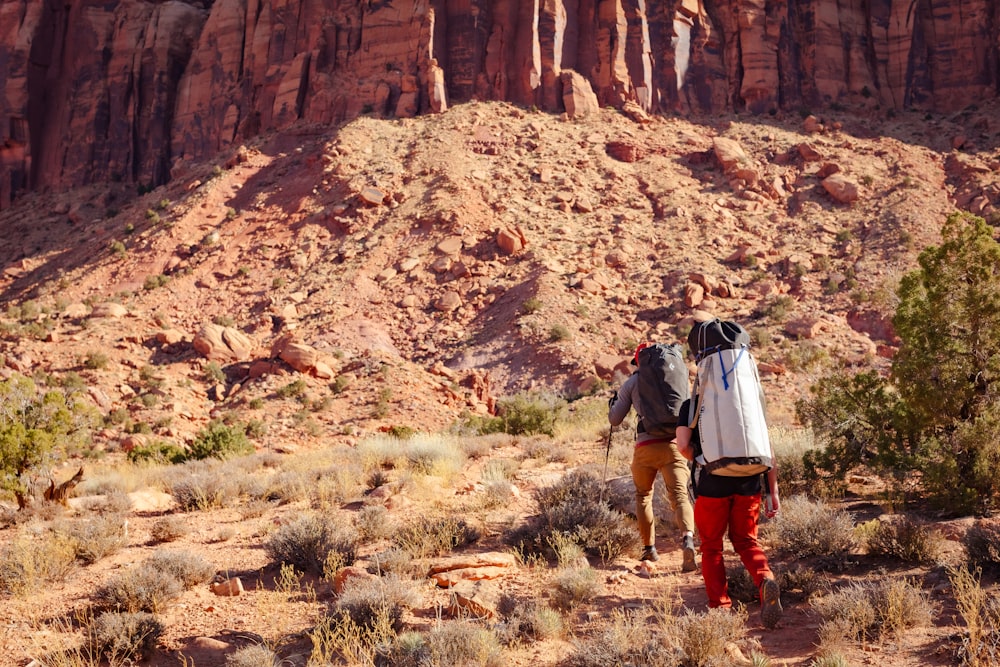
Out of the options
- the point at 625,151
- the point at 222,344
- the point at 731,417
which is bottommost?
the point at 731,417

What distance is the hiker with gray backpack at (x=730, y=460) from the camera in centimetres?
448

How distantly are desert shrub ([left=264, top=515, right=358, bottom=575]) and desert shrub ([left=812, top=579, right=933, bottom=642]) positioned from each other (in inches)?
147

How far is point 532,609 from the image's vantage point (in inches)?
192

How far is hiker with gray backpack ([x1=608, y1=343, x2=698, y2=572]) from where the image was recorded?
5.88 meters

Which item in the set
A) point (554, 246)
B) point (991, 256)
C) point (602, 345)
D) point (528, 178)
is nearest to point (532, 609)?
point (991, 256)

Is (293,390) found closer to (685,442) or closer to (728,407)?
(685,442)

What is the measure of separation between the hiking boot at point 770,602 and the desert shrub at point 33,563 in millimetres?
5508

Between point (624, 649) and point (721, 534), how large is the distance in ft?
3.44

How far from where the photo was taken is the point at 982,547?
4.95m

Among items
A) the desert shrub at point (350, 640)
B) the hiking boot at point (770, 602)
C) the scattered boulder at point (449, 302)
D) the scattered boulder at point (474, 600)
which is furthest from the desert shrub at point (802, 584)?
the scattered boulder at point (449, 302)

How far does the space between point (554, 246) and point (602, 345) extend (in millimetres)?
5261

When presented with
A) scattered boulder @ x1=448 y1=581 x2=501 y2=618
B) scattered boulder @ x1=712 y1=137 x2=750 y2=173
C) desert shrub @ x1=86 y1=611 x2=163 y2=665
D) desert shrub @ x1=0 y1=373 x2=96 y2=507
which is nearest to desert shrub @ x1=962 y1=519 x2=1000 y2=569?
scattered boulder @ x1=448 y1=581 x2=501 y2=618

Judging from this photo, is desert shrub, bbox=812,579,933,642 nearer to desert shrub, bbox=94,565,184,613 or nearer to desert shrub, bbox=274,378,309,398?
desert shrub, bbox=94,565,184,613

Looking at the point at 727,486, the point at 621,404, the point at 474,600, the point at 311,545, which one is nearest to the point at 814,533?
the point at 727,486
